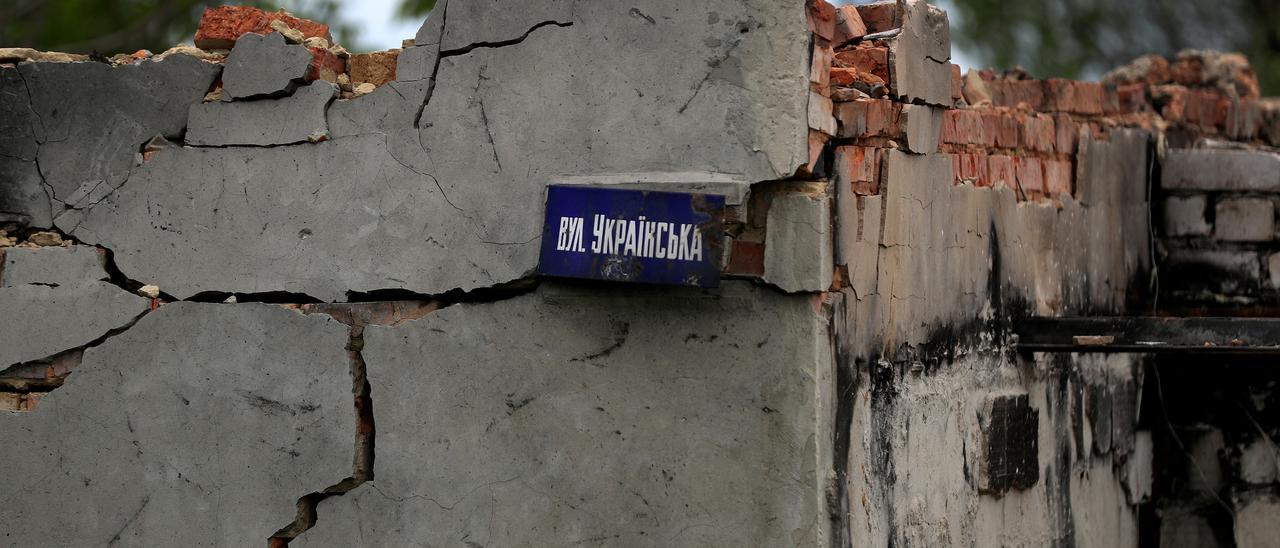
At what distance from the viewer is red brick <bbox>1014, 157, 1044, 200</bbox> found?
4.22 meters

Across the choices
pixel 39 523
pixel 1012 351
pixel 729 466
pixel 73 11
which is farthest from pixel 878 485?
pixel 73 11

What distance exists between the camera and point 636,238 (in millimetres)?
3080

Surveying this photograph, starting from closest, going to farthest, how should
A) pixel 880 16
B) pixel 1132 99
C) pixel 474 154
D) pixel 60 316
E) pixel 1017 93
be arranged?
pixel 474 154
pixel 880 16
pixel 60 316
pixel 1017 93
pixel 1132 99

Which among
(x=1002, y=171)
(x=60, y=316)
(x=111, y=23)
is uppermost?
(x=111, y=23)

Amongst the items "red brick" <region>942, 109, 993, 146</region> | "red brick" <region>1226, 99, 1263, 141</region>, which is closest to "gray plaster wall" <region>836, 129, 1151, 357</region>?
"red brick" <region>942, 109, 993, 146</region>

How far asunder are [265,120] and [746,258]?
1412 millimetres

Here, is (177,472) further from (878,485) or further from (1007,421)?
(1007,421)

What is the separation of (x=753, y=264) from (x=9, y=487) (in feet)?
7.46

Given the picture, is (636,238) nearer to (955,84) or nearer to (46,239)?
(955,84)

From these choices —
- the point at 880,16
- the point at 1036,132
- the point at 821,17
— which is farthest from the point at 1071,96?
the point at 821,17

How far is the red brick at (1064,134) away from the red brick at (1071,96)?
326mm

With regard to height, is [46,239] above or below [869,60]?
below

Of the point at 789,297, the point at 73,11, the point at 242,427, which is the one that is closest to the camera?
the point at 789,297

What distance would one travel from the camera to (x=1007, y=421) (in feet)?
12.9
